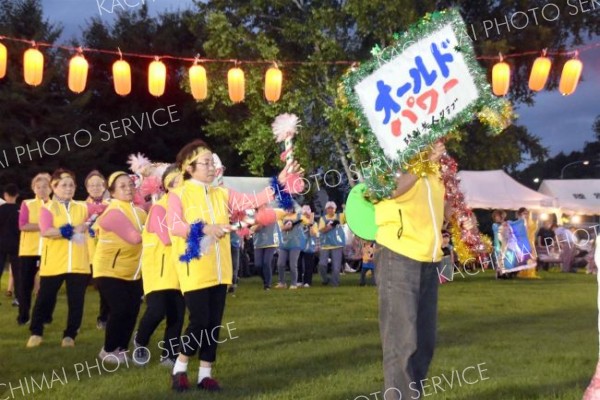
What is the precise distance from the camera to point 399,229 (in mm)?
4668

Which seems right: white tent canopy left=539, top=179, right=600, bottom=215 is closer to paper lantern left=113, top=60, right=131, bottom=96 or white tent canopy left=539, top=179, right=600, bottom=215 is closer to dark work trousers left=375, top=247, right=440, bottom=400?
paper lantern left=113, top=60, right=131, bottom=96

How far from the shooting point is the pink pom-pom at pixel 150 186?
8.91 metres

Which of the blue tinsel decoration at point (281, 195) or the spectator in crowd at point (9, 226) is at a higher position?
the spectator in crowd at point (9, 226)

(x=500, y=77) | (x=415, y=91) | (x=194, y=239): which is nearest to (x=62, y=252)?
(x=194, y=239)

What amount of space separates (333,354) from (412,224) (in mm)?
3842

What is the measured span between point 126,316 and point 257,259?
426 inches

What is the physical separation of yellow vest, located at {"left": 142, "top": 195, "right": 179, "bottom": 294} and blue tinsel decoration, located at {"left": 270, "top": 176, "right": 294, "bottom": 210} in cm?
147

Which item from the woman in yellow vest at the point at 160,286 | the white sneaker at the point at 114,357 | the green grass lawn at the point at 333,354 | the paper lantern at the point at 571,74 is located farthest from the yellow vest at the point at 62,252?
the paper lantern at the point at 571,74

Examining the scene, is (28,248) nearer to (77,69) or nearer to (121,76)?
(77,69)

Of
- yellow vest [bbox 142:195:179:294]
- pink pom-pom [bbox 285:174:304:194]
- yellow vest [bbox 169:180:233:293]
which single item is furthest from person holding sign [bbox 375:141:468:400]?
yellow vest [bbox 142:195:179:294]

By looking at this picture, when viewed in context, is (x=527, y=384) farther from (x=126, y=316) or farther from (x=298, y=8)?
(x=298, y=8)

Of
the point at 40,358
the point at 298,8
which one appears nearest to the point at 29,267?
the point at 40,358

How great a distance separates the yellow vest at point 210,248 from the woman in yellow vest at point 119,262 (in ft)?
5.28

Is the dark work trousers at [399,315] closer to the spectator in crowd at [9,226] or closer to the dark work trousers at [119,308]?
the dark work trousers at [119,308]
